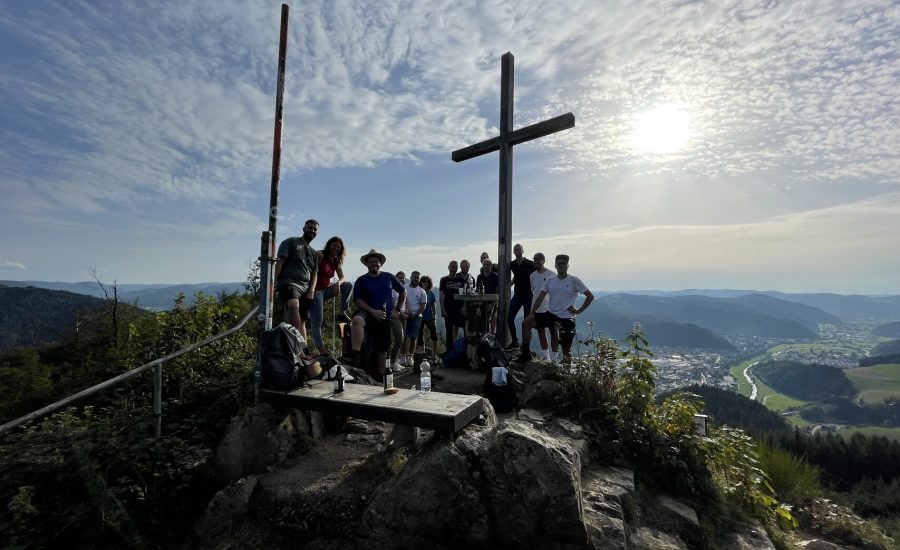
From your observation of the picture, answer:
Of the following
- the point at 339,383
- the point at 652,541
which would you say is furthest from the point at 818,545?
the point at 339,383

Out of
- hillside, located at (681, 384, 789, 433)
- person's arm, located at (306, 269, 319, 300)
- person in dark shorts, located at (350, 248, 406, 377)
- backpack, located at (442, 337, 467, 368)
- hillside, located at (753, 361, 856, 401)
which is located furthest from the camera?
hillside, located at (753, 361, 856, 401)

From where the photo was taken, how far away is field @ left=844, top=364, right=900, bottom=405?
126 m

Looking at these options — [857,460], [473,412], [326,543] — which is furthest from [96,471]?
[857,460]

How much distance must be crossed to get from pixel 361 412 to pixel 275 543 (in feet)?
4.14

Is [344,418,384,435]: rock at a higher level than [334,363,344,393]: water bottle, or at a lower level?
lower

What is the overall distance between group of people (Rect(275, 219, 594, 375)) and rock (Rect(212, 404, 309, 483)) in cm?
168

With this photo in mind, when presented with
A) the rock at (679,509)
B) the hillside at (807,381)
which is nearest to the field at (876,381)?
the hillside at (807,381)

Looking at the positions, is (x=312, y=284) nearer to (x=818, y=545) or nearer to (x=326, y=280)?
(x=326, y=280)

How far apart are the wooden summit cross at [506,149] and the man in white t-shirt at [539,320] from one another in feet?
1.50

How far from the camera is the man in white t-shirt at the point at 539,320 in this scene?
295 inches

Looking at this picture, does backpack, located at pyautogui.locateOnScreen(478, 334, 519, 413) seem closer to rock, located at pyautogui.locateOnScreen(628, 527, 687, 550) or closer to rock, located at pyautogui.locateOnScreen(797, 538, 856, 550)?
rock, located at pyautogui.locateOnScreen(628, 527, 687, 550)

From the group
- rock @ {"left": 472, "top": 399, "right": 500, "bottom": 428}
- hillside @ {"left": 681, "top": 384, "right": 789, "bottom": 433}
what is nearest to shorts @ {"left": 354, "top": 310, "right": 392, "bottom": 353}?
rock @ {"left": 472, "top": 399, "right": 500, "bottom": 428}

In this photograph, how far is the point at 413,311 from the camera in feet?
29.0

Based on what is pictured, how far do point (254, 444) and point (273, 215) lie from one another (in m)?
2.59
